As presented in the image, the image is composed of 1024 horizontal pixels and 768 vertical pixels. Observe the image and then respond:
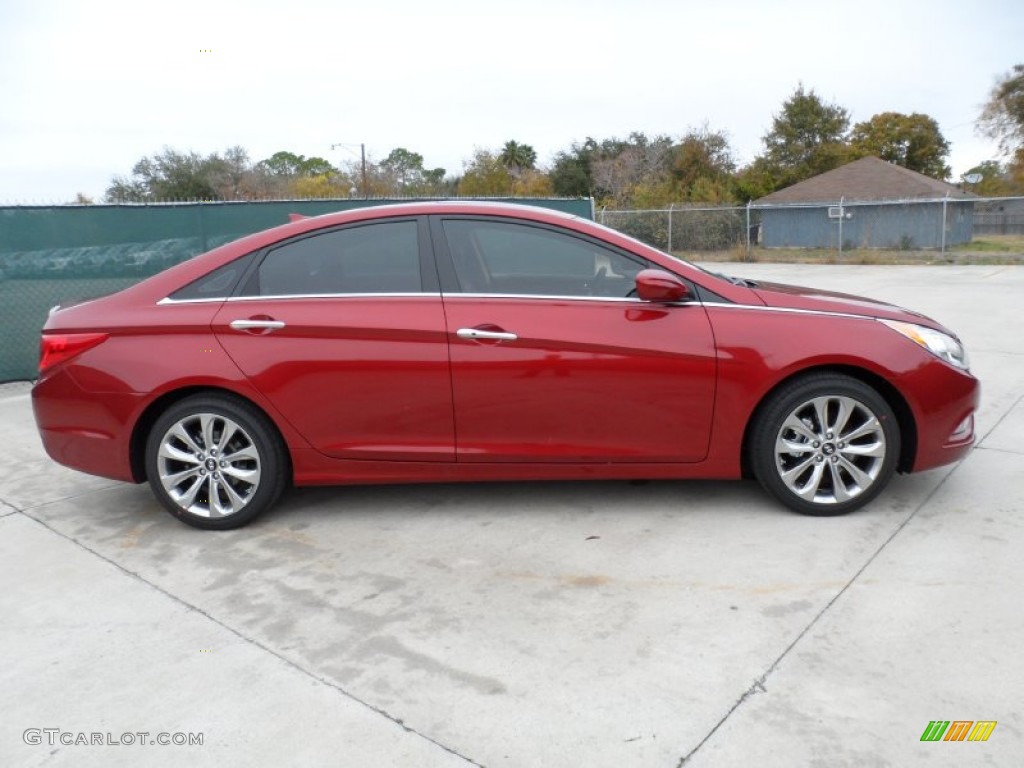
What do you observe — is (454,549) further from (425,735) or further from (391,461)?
(425,735)

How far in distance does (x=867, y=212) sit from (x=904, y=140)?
22.2 meters

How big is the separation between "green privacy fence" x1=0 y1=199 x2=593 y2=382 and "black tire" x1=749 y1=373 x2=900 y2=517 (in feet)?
21.7

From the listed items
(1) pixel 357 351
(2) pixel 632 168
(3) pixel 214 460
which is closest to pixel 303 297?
(1) pixel 357 351

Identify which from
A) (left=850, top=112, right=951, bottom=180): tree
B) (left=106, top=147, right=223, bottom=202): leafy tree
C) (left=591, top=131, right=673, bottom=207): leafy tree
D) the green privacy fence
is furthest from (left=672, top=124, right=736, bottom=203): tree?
the green privacy fence

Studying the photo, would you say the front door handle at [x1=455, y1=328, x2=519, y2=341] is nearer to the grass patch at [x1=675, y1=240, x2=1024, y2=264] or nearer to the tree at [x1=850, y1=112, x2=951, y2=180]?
the grass patch at [x1=675, y1=240, x2=1024, y2=264]

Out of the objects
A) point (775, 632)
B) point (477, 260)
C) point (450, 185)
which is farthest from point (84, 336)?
point (450, 185)

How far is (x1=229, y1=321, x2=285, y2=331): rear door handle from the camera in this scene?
405 centimetres

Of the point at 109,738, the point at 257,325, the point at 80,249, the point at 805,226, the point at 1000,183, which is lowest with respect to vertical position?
the point at 109,738

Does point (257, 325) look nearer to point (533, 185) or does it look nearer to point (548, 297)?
point (548, 297)

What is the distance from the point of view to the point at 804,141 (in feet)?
150

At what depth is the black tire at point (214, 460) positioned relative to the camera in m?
4.09

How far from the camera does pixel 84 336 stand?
13.6 feet

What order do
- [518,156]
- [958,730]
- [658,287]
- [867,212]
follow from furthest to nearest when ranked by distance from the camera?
[518,156], [867,212], [658,287], [958,730]

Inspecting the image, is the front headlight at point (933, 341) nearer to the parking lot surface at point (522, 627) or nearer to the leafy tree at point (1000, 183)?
the parking lot surface at point (522, 627)
